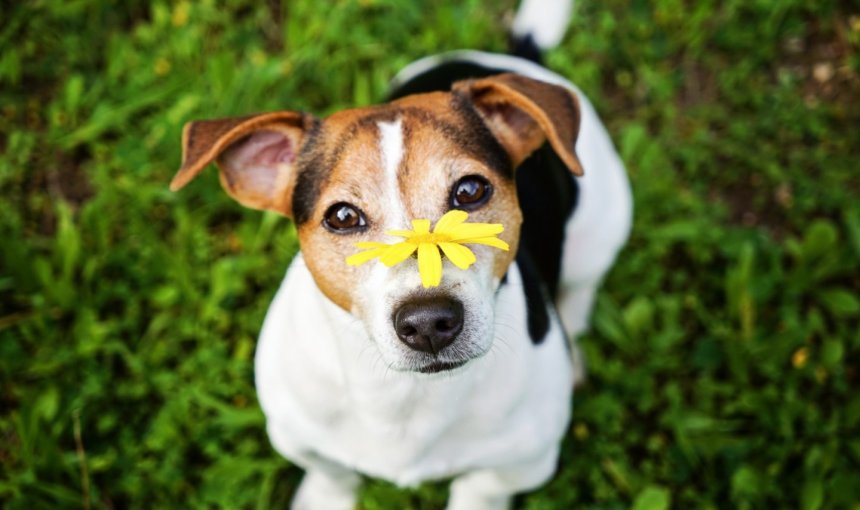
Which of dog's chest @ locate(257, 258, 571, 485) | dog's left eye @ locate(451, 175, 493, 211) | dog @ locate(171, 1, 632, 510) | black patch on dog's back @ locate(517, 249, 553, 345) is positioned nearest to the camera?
dog @ locate(171, 1, 632, 510)

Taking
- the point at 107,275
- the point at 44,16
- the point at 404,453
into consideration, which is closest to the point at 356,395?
the point at 404,453

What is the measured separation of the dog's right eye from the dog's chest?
11.6 inches

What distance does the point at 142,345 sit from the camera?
4.76 m

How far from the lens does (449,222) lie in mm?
2479

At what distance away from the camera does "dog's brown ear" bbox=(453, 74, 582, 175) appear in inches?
111

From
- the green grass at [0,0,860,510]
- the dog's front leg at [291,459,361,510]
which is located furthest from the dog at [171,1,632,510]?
the green grass at [0,0,860,510]

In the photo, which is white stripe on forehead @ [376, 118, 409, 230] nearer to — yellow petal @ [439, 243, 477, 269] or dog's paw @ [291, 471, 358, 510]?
yellow petal @ [439, 243, 477, 269]

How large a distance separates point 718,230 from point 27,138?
4.56 metres

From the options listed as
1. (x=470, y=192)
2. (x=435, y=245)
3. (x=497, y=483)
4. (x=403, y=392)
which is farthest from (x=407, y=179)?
(x=497, y=483)

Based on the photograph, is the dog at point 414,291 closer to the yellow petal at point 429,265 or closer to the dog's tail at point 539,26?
the yellow petal at point 429,265

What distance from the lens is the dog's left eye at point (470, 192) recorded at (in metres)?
2.79

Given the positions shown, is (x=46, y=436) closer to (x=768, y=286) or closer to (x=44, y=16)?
(x=44, y=16)

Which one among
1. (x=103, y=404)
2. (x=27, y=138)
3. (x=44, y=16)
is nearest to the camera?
(x=103, y=404)

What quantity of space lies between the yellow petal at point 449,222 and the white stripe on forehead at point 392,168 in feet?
0.73
